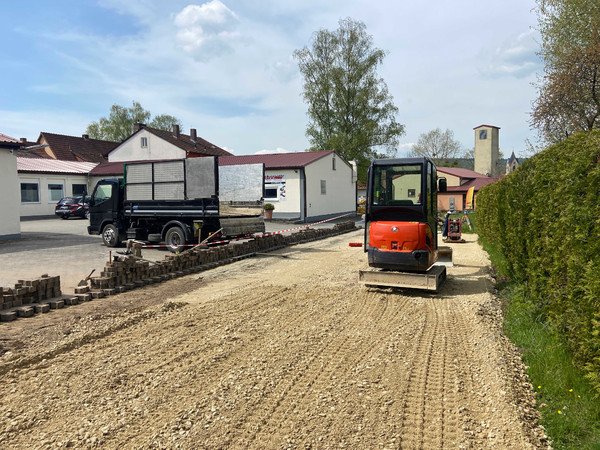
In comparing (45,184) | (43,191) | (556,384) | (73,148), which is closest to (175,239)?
(556,384)

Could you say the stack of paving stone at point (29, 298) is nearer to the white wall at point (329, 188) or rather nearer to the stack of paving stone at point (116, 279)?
the stack of paving stone at point (116, 279)

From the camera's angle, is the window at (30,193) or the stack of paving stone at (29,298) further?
the window at (30,193)

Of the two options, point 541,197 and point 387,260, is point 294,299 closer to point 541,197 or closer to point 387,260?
point 387,260

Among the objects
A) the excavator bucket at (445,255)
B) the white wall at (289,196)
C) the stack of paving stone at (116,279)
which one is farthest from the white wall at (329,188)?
the excavator bucket at (445,255)

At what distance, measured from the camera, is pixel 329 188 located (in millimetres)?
32219

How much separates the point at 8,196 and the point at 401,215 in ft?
52.2

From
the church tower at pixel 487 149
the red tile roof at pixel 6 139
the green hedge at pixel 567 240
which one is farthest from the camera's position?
the church tower at pixel 487 149

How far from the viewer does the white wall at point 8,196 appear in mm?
16469

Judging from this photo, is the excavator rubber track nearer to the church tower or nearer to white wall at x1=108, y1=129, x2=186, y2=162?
white wall at x1=108, y1=129, x2=186, y2=162

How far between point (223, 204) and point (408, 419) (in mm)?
12507

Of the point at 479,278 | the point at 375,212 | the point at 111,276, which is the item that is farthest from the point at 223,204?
the point at 479,278

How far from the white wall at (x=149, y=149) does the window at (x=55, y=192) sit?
26.6ft

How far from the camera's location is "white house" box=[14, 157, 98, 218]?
29.3m

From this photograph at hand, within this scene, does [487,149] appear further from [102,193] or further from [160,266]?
[160,266]
